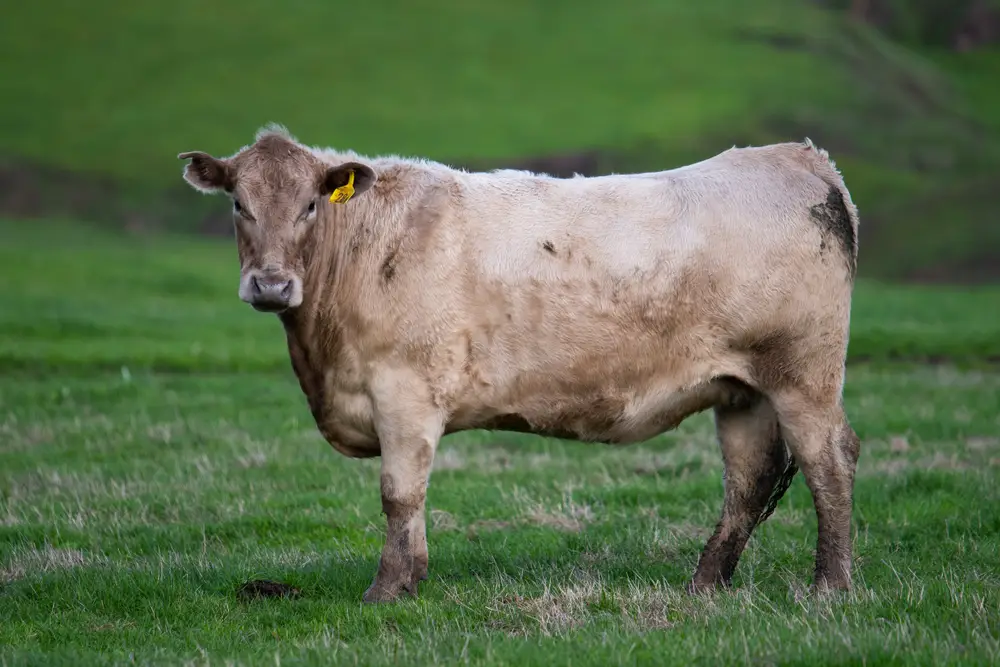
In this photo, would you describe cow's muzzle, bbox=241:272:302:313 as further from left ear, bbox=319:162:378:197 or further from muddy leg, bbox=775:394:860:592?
muddy leg, bbox=775:394:860:592

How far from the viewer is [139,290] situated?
34344 millimetres

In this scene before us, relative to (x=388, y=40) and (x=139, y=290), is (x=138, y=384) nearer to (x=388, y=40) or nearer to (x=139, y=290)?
(x=139, y=290)

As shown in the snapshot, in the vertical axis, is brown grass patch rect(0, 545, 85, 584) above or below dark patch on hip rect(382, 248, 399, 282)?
below

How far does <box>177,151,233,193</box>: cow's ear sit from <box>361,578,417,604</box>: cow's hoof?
2.70 metres

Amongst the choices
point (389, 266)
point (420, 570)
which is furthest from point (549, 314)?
point (420, 570)

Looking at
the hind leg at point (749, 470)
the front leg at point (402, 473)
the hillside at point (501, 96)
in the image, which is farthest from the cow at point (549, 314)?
the hillside at point (501, 96)

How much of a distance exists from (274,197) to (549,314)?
1.90 m

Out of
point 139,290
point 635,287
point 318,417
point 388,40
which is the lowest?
point 139,290

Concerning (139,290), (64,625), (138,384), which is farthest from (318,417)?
(139,290)

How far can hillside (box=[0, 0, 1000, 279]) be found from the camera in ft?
169

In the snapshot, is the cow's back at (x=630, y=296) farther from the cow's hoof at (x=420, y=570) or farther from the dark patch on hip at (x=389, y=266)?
the cow's hoof at (x=420, y=570)

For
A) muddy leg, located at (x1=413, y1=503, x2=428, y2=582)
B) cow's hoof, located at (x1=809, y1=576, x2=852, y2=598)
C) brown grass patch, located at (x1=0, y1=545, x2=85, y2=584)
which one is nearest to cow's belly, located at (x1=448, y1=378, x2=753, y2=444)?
muddy leg, located at (x1=413, y1=503, x2=428, y2=582)

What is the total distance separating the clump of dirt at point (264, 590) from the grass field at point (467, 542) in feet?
0.43

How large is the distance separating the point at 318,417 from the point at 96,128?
53.6 metres
